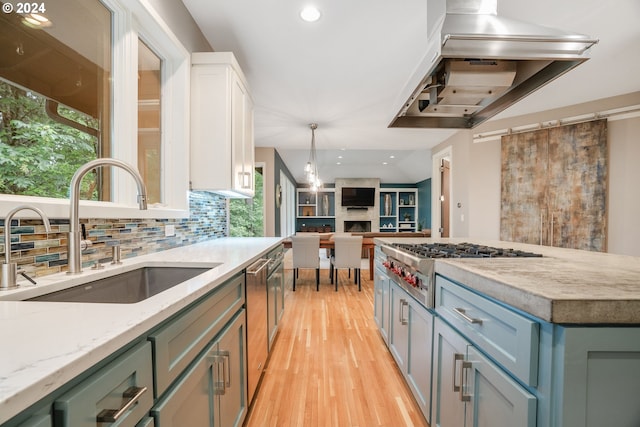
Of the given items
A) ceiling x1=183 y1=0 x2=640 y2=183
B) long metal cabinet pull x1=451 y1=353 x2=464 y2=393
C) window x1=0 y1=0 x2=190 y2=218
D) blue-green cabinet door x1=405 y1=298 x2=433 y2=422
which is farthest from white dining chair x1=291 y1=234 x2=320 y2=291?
long metal cabinet pull x1=451 y1=353 x2=464 y2=393

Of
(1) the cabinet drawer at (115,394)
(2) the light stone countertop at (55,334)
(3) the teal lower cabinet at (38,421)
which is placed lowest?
(1) the cabinet drawer at (115,394)

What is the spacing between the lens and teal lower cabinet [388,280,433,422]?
142 centimetres

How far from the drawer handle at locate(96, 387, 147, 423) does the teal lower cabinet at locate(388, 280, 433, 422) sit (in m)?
1.25

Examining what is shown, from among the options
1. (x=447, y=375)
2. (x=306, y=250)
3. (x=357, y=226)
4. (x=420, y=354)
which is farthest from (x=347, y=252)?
(x=357, y=226)

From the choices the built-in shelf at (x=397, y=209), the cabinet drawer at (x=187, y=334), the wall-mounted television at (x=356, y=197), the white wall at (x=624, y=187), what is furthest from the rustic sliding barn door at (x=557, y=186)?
the built-in shelf at (x=397, y=209)

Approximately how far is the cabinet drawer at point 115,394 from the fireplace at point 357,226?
985 centimetres

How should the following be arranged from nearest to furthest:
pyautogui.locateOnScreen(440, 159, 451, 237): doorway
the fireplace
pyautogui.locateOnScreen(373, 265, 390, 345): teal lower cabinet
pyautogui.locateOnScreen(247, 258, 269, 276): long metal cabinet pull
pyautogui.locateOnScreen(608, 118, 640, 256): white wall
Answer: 1. pyautogui.locateOnScreen(247, 258, 269, 276): long metal cabinet pull
2. pyautogui.locateOnScreen(373, 265, 390, 345): teal lower cabinet
3. pyautogui.locateOnScreen(608, 118, 640, 256): white wall
4. pyautogui.locateOnScreen(440, 159, 451, 237): doorway
5. the fireplace

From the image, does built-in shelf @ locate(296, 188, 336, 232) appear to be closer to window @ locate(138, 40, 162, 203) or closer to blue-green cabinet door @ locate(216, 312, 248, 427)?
window @ locate(138, 40, 162, 203)

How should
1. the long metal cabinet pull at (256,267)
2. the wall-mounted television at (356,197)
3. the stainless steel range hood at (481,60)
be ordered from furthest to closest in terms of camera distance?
the wall-mounted television at (356,197) < the long metal cabinet pull at (256,267) < the stainless steel range hood at (481,60)

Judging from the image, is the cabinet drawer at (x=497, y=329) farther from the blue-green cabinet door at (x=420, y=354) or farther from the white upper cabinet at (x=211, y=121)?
the white upper cabinet at (x=211, y=121)

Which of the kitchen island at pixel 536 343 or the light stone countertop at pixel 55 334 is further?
the kitchen island at pixel 536 343

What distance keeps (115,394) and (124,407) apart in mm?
34

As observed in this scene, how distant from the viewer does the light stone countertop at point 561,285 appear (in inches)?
27.5

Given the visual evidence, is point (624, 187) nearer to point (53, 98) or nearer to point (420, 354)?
point (420, 354)
